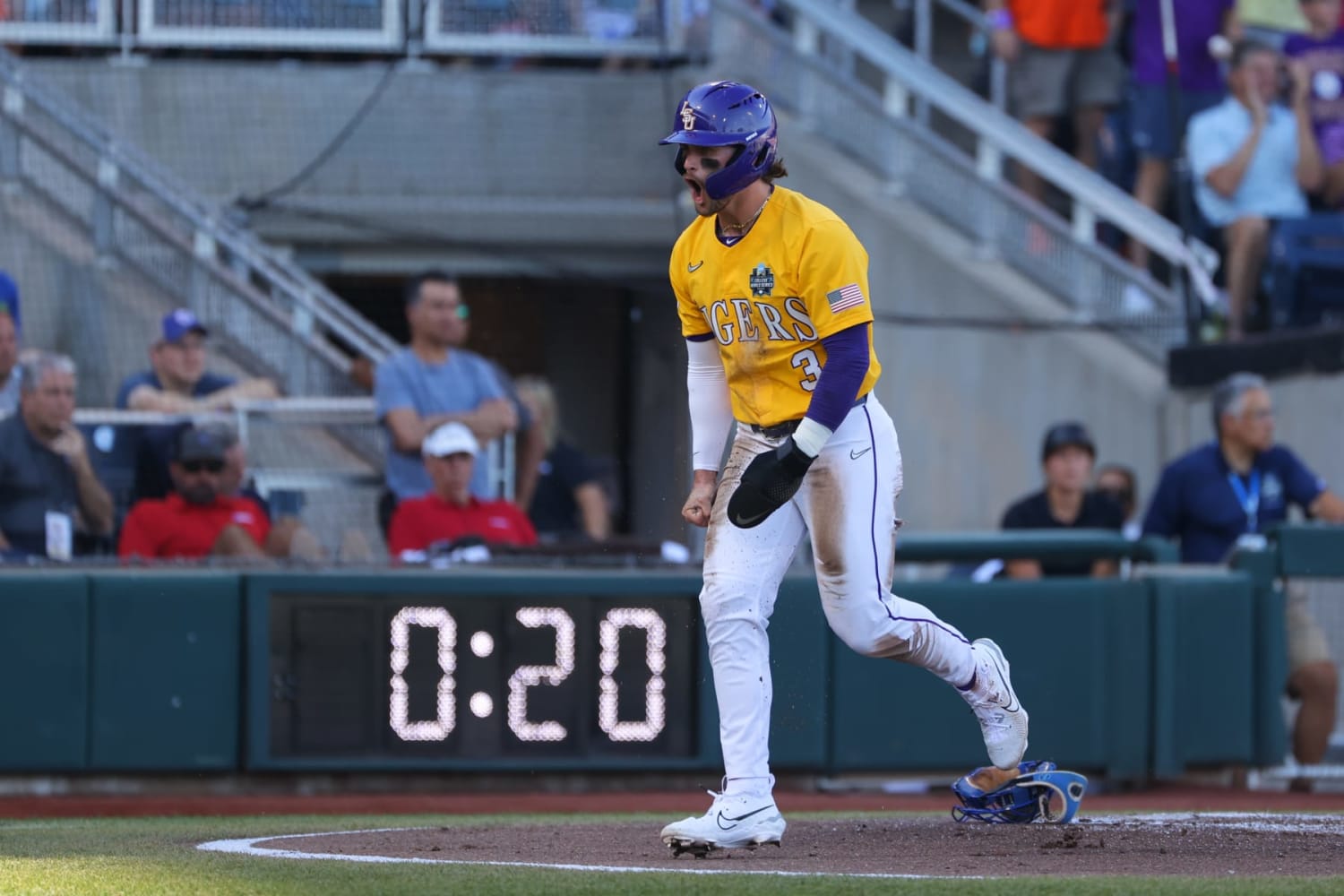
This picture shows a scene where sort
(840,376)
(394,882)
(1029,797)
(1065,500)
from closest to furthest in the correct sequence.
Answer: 1. (394,882)
2. (840,376)
3. (1029,797)
4. (1065,500)

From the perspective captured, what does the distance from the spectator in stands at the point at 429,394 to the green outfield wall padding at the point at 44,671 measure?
171 centimetres

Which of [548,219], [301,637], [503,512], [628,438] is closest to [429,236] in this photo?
[548,219]

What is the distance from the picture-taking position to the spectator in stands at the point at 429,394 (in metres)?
10.3

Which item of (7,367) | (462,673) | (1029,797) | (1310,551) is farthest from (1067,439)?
(7,367)

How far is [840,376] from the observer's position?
5805 millimetres

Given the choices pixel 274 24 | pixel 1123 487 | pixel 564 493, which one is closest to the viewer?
pixel 564 493

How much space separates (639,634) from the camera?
9.45 metres

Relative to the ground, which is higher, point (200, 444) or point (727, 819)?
point (200, 444)

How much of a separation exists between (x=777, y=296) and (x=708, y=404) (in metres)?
0.56

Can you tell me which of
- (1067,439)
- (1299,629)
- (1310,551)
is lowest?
(1299,629)

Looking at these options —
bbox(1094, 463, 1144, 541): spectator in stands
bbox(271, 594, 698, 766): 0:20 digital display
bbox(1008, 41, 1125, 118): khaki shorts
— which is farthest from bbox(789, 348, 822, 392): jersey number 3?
bbox(1008, 41, 1125, 118): khaki shorts

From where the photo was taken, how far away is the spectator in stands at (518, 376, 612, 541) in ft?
35.5

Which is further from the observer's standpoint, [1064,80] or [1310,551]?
[1064,80]

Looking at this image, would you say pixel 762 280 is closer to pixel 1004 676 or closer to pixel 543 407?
pixel 1004 676
